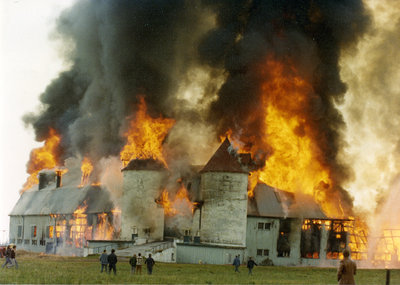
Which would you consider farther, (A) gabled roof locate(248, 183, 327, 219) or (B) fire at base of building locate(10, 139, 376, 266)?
(A) gabled roof locate(248, 183, 327, 219)

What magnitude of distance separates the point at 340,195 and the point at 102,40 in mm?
37425

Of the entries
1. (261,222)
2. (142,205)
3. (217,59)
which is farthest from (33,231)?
(261,222)

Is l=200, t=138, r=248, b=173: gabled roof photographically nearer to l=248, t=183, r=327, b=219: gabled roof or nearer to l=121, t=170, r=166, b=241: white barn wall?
l=248, t=183, r=327, b=219: gabled roof

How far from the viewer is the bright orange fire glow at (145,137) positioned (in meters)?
70.8

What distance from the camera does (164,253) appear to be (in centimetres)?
5894

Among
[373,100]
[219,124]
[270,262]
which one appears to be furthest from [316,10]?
[270,262]

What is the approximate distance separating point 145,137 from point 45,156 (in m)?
40.4

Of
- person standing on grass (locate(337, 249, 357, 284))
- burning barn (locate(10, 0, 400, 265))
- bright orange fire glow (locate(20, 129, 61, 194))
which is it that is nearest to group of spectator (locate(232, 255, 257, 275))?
burning barn (locate(10, 0, 400, 265))

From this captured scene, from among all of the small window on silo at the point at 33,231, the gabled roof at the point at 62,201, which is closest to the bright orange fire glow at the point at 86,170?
the gabled roof at the point at 62,201

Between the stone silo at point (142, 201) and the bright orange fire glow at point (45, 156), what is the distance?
4052 cm

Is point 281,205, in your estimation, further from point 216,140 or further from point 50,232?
point 50,232

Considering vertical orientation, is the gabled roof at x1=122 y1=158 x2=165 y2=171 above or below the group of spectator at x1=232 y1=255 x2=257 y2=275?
above

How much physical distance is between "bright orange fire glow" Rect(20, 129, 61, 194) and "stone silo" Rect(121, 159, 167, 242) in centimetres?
4052

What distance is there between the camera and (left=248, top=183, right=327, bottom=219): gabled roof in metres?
68.8
